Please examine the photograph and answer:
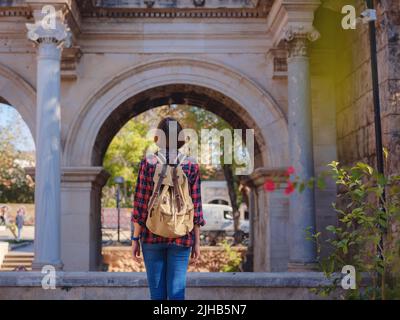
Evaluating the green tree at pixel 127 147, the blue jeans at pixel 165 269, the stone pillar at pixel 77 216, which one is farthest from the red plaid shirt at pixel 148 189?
the green tree at pixel 127 147

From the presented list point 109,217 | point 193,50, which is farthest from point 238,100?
point 109,217

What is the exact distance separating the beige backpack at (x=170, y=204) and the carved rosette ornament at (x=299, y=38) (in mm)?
5702

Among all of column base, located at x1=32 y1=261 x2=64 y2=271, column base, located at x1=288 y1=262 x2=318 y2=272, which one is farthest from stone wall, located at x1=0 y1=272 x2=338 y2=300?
column base, located at x1=288 y1=262 x2=318 y2=272

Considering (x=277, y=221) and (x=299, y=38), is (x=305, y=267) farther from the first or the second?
(x=299, y=38)

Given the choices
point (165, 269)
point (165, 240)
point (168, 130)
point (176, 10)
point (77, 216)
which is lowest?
point (165, 269)

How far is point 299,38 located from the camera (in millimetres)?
9578

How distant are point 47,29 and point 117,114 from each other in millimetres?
2693

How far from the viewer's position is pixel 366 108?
9.13 meters

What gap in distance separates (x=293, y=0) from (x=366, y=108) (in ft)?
6.43

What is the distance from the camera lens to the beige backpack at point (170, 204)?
13.9 feet

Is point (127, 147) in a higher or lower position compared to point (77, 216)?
higher

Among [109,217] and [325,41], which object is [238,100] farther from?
[109,217]

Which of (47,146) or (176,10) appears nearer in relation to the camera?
(47,146)

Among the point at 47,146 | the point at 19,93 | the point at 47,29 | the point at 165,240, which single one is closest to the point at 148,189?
the point at 165,240
